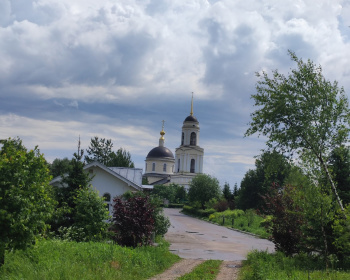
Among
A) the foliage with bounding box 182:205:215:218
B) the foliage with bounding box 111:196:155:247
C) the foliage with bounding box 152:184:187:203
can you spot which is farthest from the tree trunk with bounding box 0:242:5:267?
the foliage with bounding box 152:184:187:203

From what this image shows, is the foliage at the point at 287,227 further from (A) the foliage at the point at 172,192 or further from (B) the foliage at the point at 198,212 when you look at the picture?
(A) the foliage at the point at 172,192

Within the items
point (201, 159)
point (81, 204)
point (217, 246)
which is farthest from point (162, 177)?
point (81, 204)

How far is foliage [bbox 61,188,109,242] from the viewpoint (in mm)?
15359

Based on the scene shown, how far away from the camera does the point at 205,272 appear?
12898 mm

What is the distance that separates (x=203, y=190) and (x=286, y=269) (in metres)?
47.2

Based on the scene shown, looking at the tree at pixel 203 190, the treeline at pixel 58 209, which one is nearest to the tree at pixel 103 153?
the tree at pixel 203 190

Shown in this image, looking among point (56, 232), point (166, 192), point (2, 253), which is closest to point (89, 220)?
point (56, 232)

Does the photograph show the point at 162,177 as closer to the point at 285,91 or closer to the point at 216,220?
the point at 216,220

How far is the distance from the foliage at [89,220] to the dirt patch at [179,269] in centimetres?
342

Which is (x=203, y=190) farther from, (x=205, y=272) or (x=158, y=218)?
(x=205, y=272)

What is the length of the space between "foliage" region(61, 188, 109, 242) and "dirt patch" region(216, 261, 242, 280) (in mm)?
4933

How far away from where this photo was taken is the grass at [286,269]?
33.3 ft

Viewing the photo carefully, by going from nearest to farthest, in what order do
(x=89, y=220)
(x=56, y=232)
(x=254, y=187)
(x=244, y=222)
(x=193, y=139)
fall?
(x=89, y=220)
(x=56, y=232)
(x=244, y=222)
(x=254, y=187)
(x=193, y=139)

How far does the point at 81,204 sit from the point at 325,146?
10.9m
